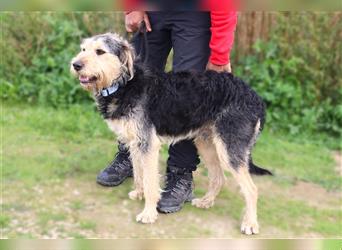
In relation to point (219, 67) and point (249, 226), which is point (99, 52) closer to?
point (219, 67)

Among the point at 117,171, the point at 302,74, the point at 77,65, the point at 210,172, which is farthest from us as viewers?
the point at 302,74

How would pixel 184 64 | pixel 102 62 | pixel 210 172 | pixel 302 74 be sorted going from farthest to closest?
pixel 302 74
pixel 210 172
pixel 184 64
pixel 102 62

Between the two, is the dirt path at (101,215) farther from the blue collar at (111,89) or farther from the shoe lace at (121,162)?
the blue collar at (111,89)

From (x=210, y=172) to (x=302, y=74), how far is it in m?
3.09

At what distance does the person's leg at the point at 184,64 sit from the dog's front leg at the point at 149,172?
0.75 feet

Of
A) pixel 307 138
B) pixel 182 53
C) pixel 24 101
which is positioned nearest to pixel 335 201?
pixel 307 138

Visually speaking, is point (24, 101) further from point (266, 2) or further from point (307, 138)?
point (266, 2)

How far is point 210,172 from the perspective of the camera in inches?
195

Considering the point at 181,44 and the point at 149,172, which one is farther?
the point at 181,44

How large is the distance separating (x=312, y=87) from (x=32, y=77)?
163 inches

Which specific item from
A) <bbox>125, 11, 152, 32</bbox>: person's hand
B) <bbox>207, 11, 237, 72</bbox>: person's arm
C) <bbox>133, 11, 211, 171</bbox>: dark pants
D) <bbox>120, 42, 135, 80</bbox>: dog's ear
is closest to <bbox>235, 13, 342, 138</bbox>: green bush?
<bbox>133, 11, 211, 171</bbox>: dark pants

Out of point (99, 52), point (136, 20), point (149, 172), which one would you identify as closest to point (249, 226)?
point (149, 172)

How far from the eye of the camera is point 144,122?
14.5ft

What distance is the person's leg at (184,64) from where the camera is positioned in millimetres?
4574
